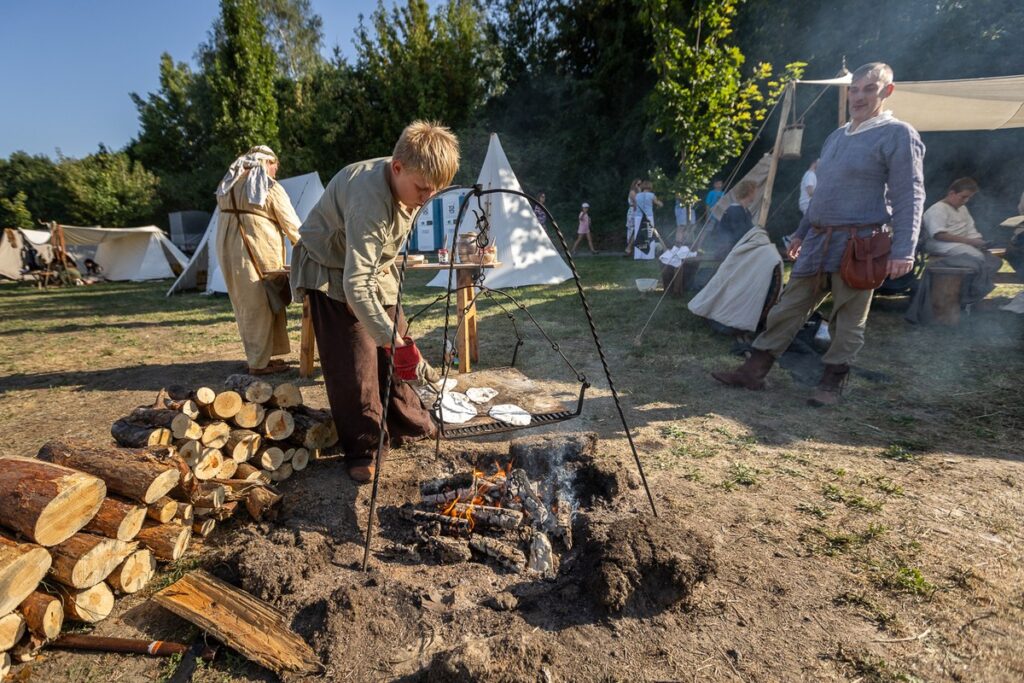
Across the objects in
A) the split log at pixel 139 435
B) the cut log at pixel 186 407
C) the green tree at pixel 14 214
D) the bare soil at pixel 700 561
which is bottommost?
the bare soil at pixel 700 561

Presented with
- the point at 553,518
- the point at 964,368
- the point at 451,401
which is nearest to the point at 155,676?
the point at 553,518

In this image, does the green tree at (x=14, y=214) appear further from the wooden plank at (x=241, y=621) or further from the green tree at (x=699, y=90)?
the wooden plank at (x=241, y=621)

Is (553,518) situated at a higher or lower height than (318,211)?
lower

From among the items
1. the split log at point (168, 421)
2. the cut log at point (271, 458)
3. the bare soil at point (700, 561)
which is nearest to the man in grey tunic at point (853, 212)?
the bare soil at point (700, 561)

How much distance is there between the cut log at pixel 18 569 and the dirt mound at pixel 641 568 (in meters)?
1.88

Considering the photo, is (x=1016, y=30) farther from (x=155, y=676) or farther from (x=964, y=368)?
(x=155, y=676)

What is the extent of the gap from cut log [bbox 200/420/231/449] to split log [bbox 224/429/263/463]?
2 cm

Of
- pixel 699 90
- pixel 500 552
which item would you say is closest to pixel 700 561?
pixel 500 552

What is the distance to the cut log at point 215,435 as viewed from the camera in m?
2.67

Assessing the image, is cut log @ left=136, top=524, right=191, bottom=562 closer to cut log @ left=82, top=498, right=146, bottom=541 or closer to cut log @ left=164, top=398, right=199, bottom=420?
cut log @ left=82, top=498, right=146, bottom=541

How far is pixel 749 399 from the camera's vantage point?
3.89 metres

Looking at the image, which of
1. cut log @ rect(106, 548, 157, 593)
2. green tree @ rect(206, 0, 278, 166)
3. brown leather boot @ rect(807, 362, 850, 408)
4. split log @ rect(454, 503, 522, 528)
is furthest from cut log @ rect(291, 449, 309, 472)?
green tree @ rect(206, 0, 278, 166)

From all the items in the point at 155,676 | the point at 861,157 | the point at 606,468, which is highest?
the point at 861,157

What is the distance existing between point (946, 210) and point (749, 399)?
14.4 feet
